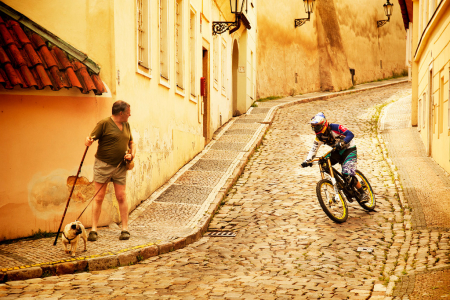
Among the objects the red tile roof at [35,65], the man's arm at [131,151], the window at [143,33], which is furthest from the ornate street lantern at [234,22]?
the man's arm at [131,151]

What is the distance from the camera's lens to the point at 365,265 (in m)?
6.26

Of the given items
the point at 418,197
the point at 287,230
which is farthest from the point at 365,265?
the point at 418,197

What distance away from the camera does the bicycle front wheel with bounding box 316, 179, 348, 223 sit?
27.3 feet

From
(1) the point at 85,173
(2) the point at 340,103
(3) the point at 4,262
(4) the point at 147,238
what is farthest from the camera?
(2) the point at 340,103

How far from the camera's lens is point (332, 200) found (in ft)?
27.7

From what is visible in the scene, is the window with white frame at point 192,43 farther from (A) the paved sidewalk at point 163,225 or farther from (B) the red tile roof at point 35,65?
(B) the red tile roof at point 35,65

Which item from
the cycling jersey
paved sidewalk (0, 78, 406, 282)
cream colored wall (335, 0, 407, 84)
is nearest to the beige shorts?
paved sidewalk (0, 78, 406, 282)

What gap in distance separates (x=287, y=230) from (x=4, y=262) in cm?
394

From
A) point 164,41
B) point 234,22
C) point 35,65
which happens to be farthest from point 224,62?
point 35,65

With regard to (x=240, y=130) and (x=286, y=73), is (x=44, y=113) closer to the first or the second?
(x=240, y=130)

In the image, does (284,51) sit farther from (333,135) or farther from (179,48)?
(333,135)

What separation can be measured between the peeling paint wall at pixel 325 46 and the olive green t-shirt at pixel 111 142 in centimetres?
1987

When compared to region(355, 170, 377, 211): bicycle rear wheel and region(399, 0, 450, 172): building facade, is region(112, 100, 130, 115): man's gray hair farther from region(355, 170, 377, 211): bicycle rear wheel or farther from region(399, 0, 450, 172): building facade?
region(399, 0, 450, 172): building facade

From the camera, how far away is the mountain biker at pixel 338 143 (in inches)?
338
